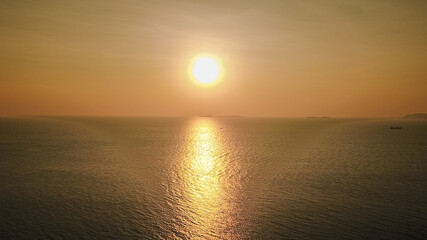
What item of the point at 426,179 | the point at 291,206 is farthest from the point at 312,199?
the point at 426,179

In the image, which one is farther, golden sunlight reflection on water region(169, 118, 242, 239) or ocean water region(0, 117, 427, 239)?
golden sunlight reflection on water region(169, 118, 242, 239)

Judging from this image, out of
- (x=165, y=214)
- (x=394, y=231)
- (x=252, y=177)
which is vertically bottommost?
(x=394, y=231)

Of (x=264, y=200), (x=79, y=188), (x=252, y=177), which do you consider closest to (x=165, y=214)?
(x=264, y=200)

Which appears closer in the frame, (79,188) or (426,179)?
(79,188)

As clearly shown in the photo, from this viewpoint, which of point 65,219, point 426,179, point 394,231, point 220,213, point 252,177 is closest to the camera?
point 394,231

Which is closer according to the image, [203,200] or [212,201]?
[212,201]

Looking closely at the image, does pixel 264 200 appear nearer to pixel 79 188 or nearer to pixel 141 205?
pixel 141 205

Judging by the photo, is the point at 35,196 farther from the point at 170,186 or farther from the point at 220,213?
the point at 220,213

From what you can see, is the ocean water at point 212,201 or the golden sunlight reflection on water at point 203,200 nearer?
the ocean water at point 212,201

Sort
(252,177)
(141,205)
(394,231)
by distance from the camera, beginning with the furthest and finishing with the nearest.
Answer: (252,177) < (141,205) < (394,231)

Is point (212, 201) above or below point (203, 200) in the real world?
below

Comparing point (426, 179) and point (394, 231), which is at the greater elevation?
point (426, 179)
